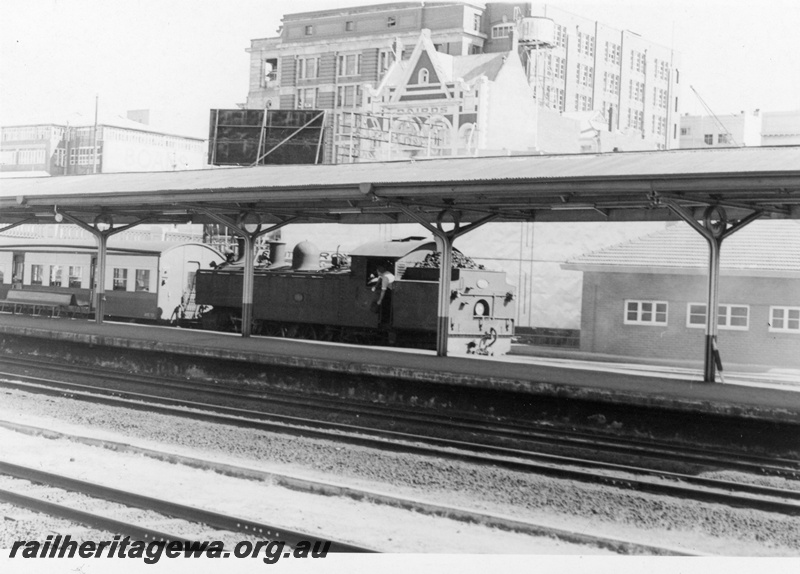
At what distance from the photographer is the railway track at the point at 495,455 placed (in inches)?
380

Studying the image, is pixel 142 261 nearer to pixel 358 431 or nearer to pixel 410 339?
pixel 410 339

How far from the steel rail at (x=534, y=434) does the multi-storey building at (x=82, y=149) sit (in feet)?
169

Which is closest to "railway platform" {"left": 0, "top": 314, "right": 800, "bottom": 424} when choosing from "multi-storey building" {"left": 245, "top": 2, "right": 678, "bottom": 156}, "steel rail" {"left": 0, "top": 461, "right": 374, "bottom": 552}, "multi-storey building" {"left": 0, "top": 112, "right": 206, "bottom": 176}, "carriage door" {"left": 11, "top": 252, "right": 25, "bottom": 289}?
"steel rail" {"left": 0, "top": 461, "right": 374, "bottom": 552}

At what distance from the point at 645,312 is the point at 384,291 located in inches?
386

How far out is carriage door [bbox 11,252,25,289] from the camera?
3017cm

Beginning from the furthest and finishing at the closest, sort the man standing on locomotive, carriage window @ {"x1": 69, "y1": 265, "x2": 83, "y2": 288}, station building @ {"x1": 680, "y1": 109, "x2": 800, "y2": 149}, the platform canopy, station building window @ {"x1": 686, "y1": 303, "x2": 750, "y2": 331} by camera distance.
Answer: station building @ {"x1": 680, "y1": 109, "x2": 800, "y2": 149} < carriage window @ {"x1": 69, "y1": 265, "x2": 83, "y2": 288} < station building window @ {"x1": 686, "y1": 303, "x2": 750, "y2": 331} < the man standing on locomotive < the platform canopy

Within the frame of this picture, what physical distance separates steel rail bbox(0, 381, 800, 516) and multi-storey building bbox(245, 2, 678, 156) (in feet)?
151

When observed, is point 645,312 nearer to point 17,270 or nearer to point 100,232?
point 100,232

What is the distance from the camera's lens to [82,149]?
68.1 m

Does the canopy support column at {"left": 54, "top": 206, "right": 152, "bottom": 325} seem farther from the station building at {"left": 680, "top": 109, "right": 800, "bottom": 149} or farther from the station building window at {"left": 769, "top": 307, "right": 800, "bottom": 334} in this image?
the station building at {"left": 680, "top": 109, "right": 800, "bottom": 149}

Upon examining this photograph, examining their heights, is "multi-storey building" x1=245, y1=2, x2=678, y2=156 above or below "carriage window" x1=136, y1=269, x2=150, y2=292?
above

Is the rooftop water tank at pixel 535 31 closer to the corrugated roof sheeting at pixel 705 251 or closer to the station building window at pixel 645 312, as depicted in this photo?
the corrugated roof sheeting at pixel 705 251

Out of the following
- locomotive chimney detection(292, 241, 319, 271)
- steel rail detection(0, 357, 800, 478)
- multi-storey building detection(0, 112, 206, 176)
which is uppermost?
multi-storey building detection(0, 112, 206, 176)

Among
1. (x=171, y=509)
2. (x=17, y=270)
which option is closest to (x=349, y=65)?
(x=17, y=270)
